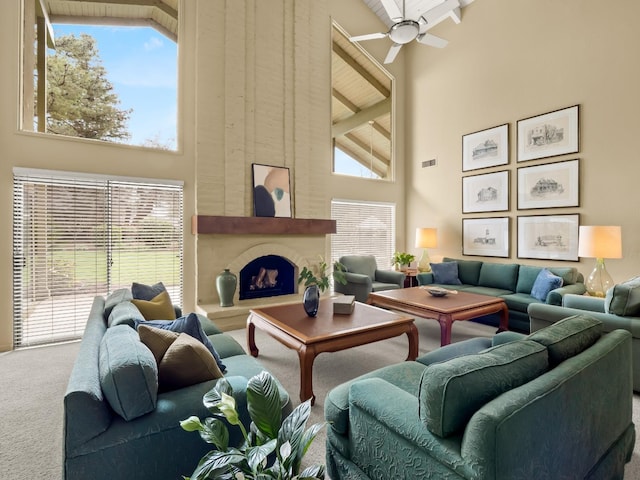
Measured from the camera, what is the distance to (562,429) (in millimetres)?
1207

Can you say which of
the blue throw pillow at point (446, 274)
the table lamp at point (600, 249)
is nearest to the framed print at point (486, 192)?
the blue throw pillow at point (446, 274)

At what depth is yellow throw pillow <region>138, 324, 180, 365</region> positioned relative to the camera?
162 centimetres

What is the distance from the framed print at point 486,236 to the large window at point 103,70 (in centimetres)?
484

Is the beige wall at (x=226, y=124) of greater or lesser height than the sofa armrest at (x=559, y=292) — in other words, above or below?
above

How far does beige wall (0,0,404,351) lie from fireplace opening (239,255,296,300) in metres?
0.47

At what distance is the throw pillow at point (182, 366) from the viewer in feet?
5.12

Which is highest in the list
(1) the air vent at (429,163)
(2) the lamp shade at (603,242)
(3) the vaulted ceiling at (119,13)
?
(3) the vaulted ceiling at (119,13)

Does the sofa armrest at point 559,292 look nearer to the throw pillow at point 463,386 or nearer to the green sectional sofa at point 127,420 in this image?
the throw pillow at point 463,386

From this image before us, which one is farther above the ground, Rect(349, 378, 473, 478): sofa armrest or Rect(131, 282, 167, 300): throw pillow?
Rect(131, 282, 167, 300): throw pillow

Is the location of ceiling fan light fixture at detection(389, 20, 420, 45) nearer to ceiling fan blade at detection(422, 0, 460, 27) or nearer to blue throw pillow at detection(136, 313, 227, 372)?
ceiling fan blade at detection(422, 0, 460, 27)

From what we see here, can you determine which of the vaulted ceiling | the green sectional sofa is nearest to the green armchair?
the green sectional sofa

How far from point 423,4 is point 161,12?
14.3ft

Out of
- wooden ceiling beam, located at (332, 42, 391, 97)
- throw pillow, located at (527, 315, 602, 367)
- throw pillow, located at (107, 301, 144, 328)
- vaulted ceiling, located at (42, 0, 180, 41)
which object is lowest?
throw pillow, located at (107, 301, 144, 328)

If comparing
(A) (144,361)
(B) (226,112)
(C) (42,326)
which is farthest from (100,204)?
(A) (144,361)
